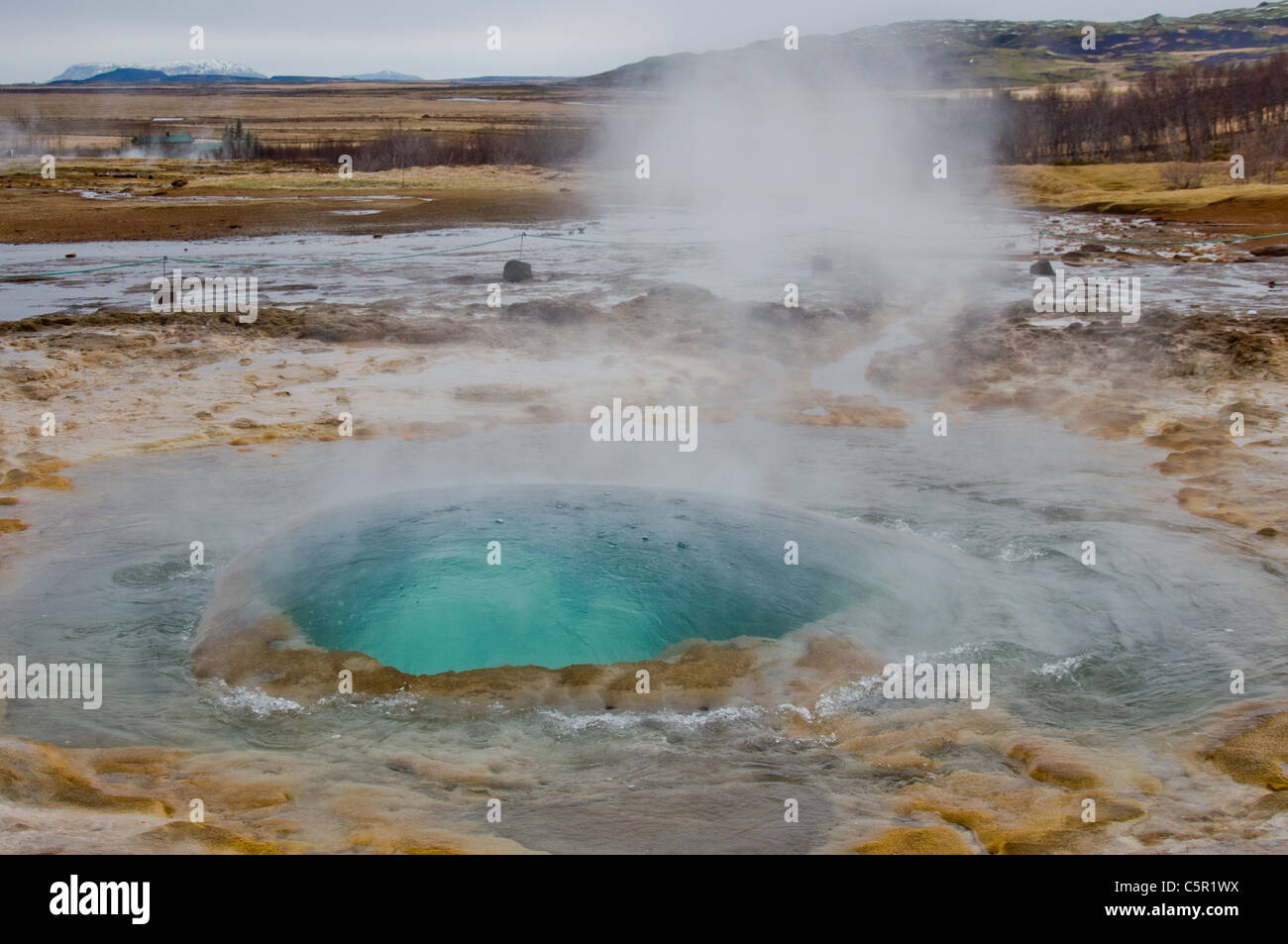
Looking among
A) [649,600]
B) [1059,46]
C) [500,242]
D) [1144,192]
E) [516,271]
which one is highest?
[1059,46]

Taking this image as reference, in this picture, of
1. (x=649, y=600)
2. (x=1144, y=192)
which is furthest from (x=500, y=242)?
(x=1144, y=192)

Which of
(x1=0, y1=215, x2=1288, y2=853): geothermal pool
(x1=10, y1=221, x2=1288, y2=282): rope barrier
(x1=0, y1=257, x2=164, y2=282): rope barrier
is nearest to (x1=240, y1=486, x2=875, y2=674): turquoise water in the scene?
(x1=0, y1=215, x2=1288, y2=853): geothermal pool

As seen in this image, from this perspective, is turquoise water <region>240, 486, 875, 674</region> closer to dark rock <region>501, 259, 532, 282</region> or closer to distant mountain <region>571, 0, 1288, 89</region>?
dark rock <region>501, 259, 532, 282</region>

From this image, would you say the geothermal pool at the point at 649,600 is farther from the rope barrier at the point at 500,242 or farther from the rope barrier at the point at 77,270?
the rope barrier at the point at 500,242

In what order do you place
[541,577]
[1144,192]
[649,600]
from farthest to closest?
[1144,192] → [541,577] → [649,600]

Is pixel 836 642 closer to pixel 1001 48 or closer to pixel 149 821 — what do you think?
pixel 149 821

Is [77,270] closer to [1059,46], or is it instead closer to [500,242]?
[500,242]
